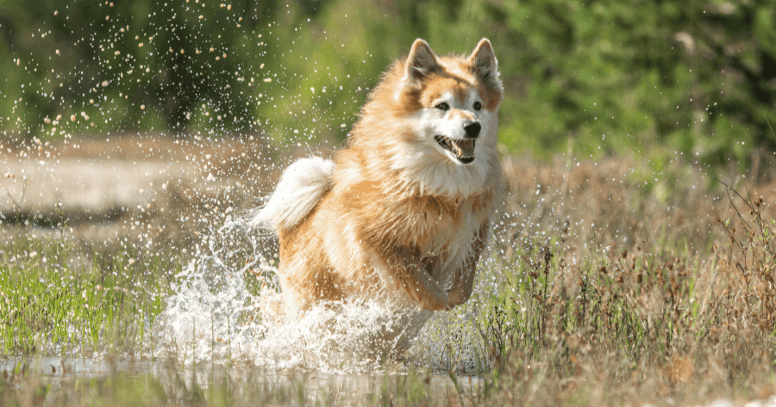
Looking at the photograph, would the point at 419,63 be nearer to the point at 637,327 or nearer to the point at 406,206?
the point at 406,206

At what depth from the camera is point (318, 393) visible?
143 inches

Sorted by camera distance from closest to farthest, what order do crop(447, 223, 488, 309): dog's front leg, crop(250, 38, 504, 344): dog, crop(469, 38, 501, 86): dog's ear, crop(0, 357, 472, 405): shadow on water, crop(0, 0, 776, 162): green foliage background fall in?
crop(0, 357, 472, 405): shadow on water < crop(250, 38, 504, 344): dog < crop(469, 38, 501, 86): dog's ear < crop(447, 223, 488, 309): dog's front leg < crop(0, 0, 776, 162): green foliage background

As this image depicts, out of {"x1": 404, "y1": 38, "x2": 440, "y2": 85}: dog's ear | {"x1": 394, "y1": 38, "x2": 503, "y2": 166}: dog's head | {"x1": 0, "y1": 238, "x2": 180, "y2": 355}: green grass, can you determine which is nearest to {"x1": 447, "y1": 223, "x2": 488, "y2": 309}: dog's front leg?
{"x1": 394, "y1": 38, "x2": 503, "y2": 166}: dog's head

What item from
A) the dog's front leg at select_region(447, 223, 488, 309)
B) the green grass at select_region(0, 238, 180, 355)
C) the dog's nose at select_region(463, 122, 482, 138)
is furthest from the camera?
the dog's front leg at select_region(447, 223, 488, 309)

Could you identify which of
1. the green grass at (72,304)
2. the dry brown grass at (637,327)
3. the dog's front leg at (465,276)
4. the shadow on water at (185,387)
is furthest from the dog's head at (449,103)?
the green grass at (72,304)

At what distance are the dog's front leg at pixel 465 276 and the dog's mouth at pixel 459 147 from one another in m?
0.63

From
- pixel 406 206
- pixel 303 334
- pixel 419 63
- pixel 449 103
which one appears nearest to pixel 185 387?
pixel 303 334

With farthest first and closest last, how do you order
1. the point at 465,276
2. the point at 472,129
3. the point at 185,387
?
the point at 465,276
the point at 472,129
the point at 185,387

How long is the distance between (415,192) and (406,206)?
0.34ft

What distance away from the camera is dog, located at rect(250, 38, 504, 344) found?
4383 mm

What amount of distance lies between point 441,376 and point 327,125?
9.51m

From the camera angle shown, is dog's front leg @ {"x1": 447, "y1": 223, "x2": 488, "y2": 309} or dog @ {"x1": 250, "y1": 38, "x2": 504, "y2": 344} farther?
dog's front leg @ {"x1": 447, "y1": 223, "x2": 488, "y2": 309}

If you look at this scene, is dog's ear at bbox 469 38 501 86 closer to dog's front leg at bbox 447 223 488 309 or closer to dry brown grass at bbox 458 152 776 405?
dog's front leg at bbox 447 223 488 309

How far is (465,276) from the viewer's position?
4789 millimetres
